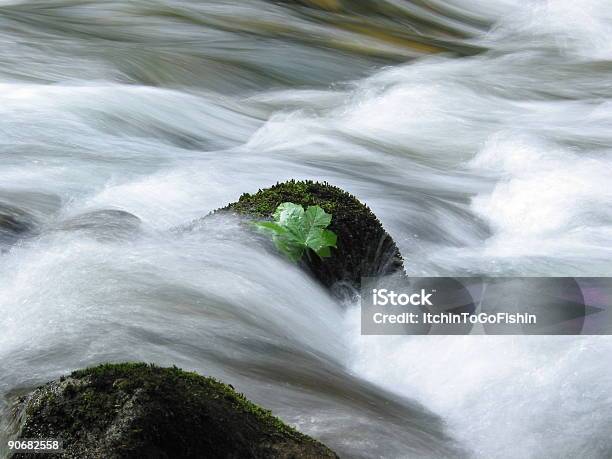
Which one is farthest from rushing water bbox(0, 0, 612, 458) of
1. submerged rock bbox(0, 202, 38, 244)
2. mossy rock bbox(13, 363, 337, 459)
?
mossy rock bbox(13, 363, 337, 459)

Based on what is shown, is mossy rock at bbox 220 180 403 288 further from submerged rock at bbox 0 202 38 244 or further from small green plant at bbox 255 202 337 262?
submerged rock at bbox 0 202 38 244

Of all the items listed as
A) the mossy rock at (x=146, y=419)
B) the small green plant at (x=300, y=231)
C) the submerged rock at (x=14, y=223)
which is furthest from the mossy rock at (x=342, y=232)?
the mossy rock at (x=146, y=419)

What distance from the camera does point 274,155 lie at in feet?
24.3

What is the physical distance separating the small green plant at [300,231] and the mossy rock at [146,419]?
1.61 metres

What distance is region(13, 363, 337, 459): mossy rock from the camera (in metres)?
2.72

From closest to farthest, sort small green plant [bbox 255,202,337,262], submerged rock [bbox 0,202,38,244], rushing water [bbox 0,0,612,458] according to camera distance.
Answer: rushing water [bbox 0,0,612,458] → small green plant [bbox 255,202,337,262] → submerged rock [bbox 0,202,38,244]

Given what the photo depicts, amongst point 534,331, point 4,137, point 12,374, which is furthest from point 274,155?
point 12,374

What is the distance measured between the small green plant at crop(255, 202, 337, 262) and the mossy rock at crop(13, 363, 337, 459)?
63.3 inches

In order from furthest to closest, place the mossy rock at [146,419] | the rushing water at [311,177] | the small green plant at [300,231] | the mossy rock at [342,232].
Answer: the mossy rock at [342,232]
the small green plant at [300,231]
the rushing water at [311,177]
the mossy rock at [146,419]

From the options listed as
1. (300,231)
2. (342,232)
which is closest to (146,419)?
(300,231)

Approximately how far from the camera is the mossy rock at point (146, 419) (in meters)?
2.72

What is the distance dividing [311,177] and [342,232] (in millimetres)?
2220

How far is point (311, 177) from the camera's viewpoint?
6.87 m

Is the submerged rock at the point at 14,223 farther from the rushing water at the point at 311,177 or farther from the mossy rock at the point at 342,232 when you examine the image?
the mossy rock at the point at 342,232
